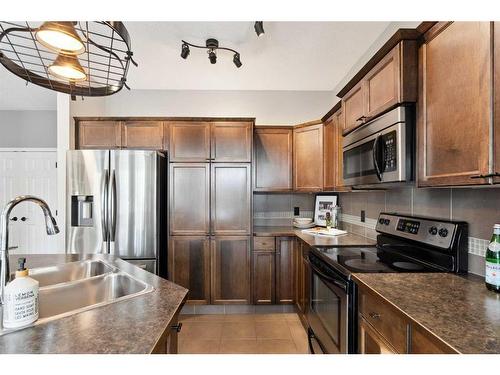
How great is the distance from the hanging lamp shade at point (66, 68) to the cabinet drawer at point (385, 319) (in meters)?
1.81

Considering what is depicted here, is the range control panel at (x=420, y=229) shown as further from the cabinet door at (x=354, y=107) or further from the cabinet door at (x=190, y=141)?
the cabinet door at (x=190, y=141)

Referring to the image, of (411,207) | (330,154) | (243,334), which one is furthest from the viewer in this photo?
(330,154)

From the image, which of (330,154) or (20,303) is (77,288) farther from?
(330,154)

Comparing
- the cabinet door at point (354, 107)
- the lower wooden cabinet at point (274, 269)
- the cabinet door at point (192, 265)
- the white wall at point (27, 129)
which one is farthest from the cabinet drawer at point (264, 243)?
the white wall at point (27, 129)

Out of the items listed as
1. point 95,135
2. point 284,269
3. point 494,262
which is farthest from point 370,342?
point 95,135

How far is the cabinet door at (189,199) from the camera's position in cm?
280

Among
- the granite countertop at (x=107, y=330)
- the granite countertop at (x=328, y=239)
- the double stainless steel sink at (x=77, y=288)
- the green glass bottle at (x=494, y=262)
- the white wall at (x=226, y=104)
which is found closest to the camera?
the granite countertop at (x=107, y=330)

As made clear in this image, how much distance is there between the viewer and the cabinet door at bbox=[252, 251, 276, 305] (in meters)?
2.82

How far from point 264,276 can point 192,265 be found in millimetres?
824

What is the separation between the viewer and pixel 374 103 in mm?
1604

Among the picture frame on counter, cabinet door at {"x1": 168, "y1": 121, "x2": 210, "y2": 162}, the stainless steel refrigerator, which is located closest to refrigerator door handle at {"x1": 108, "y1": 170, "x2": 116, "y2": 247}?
the stainless steel refrigerator

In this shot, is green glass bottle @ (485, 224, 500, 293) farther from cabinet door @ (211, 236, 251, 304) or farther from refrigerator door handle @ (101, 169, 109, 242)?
refrigerator door handle @ (101, 169, 109, 242)

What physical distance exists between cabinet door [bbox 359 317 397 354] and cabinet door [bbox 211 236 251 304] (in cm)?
166

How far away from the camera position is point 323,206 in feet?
10.5
